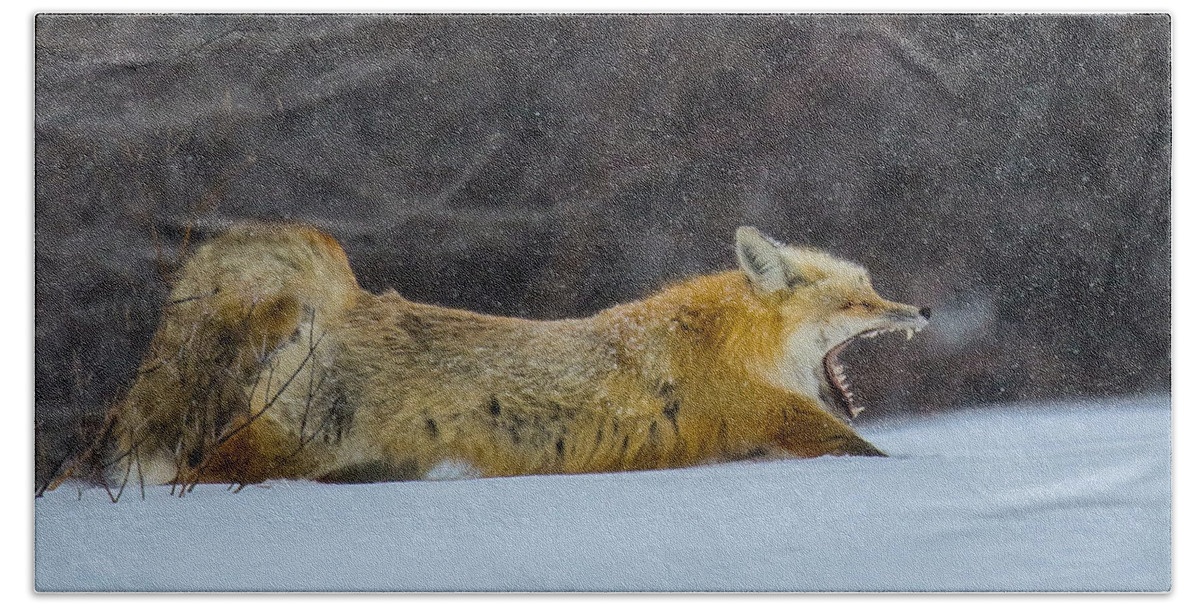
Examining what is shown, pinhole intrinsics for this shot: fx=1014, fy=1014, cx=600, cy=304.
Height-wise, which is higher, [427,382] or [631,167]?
[631,167]

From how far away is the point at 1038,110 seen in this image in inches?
86.7

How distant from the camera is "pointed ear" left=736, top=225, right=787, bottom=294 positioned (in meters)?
2.19

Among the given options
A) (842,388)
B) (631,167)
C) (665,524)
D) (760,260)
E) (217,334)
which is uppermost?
(631,167)

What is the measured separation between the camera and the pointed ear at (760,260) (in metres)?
2.19

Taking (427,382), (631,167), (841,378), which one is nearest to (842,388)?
(841,378)

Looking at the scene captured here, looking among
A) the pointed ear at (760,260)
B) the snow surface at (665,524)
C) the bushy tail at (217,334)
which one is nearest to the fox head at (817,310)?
the pointed ear at (760,260)

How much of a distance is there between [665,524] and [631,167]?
30.5 inches

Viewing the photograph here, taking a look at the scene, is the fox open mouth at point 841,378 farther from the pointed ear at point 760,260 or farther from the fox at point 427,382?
the pointed ear at point 760,260

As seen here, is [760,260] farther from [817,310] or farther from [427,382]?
[427,382]

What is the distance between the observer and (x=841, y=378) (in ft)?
7.23

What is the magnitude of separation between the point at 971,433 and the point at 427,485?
1.18m

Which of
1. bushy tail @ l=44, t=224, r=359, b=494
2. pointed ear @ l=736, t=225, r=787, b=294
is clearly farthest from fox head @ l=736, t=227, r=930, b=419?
bushy tail @ l=44, t=224, r=359, b=494

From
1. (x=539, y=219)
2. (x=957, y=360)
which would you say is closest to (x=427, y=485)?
(x=539, y=219)

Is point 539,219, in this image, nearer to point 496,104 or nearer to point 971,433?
point 496,104
